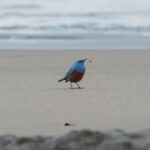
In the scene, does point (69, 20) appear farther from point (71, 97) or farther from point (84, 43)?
point (71, 97)

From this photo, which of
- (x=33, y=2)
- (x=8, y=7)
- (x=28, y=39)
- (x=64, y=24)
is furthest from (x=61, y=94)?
(x=33, y=2)

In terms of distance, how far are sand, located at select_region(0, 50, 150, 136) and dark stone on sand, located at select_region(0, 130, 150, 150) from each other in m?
0.89

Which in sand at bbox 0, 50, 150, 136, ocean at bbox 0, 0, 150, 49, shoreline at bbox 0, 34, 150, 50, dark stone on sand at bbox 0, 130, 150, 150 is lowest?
dark stone on sand at bbox 0, 130, 150, 150

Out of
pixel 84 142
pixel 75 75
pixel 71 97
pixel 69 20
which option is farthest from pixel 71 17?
pixel 84 142

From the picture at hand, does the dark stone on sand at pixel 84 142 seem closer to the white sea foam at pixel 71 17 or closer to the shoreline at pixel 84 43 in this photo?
the shoreline at pixel 84 43

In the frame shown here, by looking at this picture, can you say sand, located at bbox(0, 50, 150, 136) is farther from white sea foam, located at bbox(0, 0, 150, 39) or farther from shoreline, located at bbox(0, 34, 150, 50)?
white sea foam, located at bbox(0, 0, 150, 39)

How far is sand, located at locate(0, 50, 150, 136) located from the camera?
667cm

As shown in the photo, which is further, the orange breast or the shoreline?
the shoreline

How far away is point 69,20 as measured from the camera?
27891 millimetres

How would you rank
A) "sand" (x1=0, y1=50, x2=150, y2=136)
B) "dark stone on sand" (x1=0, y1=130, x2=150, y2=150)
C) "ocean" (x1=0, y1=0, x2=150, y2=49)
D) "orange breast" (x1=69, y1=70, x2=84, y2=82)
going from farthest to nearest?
"ocean" (x1=0, y1=0, x2=150, y2=49), "orange breast" (x1=69, y1=70, x2=84, y2=82), "sand" (x1=0, y1=50, x2=150, y2=136), "dark stone on sand" (x1=0, y1=130, x2=150, y2=150)

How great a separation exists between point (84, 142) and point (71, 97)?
3.32 meters

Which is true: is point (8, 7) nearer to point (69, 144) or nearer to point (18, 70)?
point (18, 70)

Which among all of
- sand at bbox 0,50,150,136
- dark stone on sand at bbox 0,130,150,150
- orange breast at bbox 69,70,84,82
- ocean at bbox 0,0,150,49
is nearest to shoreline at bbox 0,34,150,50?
ocean at bbox 0,0,150,49

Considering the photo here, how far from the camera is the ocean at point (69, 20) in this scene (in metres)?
21.6
